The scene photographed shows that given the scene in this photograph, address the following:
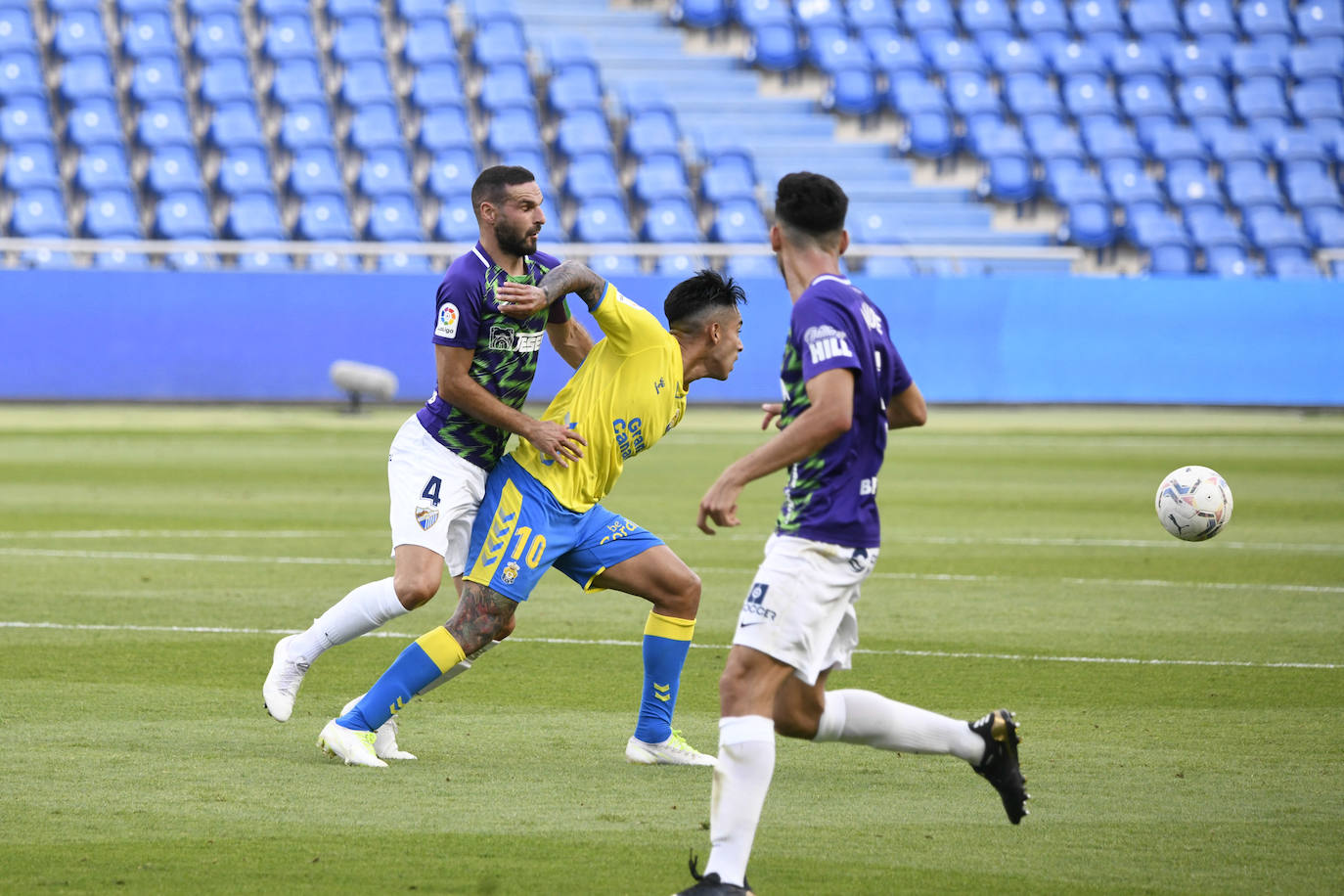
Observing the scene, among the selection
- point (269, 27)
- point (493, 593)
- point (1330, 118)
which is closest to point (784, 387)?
point (493, 593)

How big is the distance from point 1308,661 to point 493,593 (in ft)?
14.2

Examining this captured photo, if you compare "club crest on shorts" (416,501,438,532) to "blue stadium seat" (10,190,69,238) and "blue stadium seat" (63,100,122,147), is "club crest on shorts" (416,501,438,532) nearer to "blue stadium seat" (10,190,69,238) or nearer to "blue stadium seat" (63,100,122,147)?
"blue stadium seat" (10,190,69,238)

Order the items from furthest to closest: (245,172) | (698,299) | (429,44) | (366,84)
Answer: (429,44), (366,84), (245,172), (698,299)

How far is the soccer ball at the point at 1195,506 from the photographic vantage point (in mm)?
7926

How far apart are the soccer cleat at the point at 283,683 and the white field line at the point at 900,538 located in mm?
6448

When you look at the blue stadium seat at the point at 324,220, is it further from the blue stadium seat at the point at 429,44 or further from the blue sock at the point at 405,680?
the blue sock at the point at 405,680

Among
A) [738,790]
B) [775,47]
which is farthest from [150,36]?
[738,790]

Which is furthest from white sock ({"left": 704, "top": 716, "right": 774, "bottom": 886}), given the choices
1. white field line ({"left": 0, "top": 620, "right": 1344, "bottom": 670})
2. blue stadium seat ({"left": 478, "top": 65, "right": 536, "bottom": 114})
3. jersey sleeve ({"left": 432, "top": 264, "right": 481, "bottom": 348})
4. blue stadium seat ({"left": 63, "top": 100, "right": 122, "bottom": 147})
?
blue stadium seat ({"left": 478, "top": 65, "right": 536, "bottom": 114})

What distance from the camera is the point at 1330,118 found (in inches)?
1247

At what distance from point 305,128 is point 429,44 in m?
3.00

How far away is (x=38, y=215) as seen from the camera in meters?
25.3

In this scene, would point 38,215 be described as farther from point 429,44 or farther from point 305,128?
point 429,44

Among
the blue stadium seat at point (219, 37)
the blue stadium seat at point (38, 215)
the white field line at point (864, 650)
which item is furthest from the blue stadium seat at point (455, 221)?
the white field line at point (864, 650)

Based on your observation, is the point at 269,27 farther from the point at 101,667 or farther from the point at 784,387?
the point at 784,387
